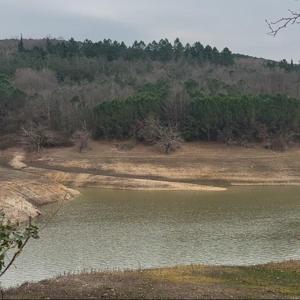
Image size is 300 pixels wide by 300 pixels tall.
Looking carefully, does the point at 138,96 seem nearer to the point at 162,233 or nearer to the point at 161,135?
the point at 161,135

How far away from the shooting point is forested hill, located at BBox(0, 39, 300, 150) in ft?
273

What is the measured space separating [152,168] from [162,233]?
3627cm

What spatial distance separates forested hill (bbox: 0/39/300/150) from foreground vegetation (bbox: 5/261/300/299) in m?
62.9

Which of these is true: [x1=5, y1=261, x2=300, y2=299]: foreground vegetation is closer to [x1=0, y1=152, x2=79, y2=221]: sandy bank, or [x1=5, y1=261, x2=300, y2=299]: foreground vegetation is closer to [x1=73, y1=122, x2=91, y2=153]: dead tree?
[x1=0, y1=152, x2=79, y2=221]: sandy bank

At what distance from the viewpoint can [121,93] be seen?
10400cm

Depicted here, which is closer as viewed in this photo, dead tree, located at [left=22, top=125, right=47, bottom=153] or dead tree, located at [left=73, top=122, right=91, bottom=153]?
dead tree, located at [left=73, top=122, right=91, bottom=153]

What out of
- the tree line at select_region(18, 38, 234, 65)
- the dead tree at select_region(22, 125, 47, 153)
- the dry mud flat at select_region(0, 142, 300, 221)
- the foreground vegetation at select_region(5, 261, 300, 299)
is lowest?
the dry mud flat at select_region(0, 142, 300, 221)

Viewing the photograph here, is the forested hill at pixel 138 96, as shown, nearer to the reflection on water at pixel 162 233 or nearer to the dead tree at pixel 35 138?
the dead tree at pixel 35 138

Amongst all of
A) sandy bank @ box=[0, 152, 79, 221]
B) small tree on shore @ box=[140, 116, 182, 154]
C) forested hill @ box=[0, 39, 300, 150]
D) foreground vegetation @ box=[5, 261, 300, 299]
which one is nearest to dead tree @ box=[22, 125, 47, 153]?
Answer: forested hill @ box=[0, 39, 300, 150]

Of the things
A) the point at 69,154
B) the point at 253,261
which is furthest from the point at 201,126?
the point at 253,261

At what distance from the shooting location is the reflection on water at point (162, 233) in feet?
87.6

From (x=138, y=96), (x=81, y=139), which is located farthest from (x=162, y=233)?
(x=138, y=96)

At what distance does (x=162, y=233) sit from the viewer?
114 ft

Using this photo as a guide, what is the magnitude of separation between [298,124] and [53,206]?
156 ft
